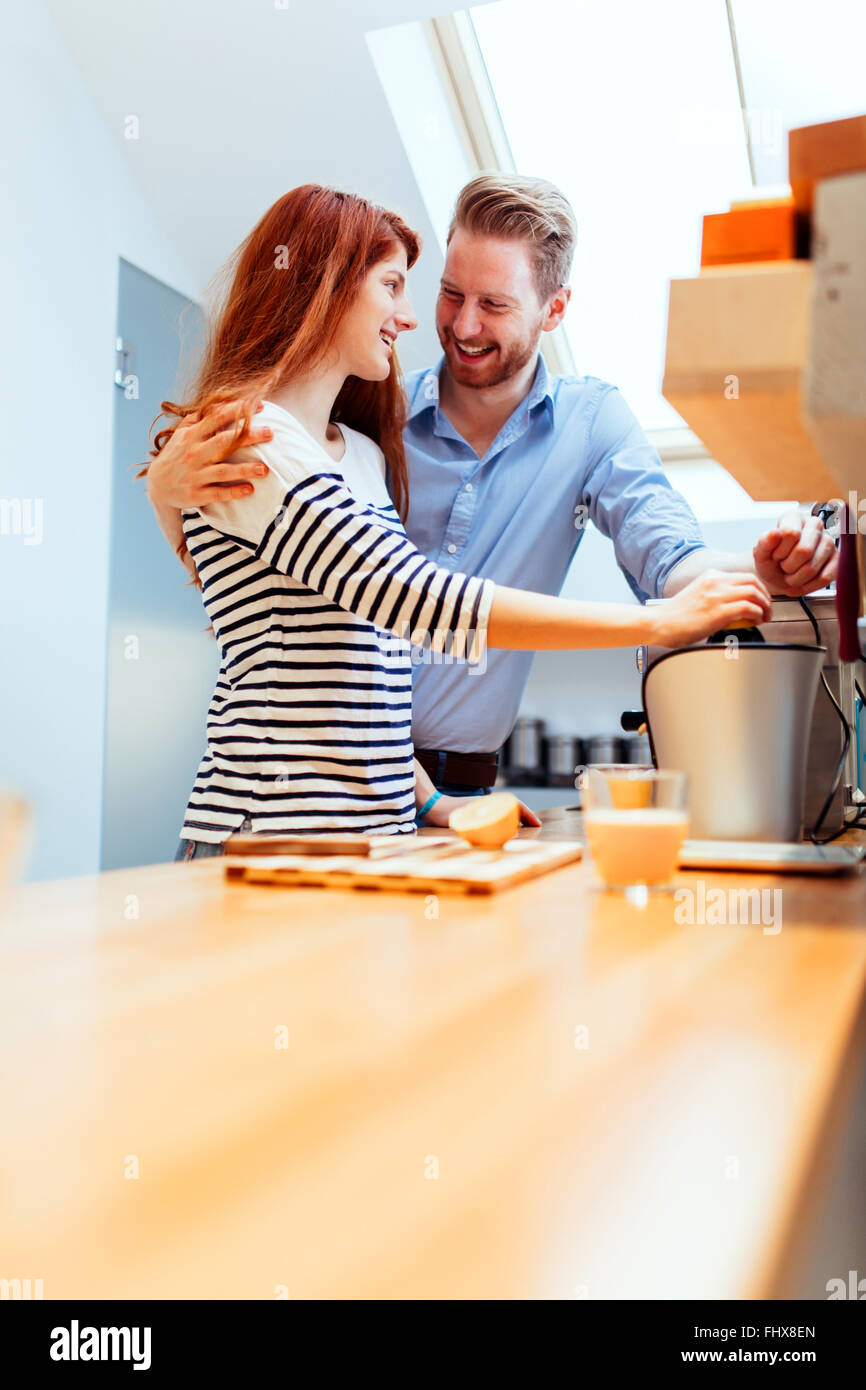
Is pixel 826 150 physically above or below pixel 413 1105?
above

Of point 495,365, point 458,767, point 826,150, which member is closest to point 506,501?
point 495,365

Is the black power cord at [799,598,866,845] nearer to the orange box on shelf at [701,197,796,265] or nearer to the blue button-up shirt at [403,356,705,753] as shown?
the blue button-up shirt at [403,356,705,753]

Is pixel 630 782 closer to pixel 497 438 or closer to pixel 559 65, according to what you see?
pixel 497 438

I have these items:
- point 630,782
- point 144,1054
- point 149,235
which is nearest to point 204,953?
point 144,1054

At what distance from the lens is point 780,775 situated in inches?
42.3

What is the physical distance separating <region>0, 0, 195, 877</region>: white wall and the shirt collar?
1.32 meters

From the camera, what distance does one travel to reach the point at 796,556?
1.38 m

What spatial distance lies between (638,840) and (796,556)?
67cm

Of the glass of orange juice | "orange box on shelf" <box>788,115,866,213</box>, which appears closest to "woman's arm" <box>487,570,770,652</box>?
the glass of orange juice

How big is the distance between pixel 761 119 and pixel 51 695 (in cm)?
257

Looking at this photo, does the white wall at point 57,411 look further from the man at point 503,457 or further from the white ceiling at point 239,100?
the man at point 503,457

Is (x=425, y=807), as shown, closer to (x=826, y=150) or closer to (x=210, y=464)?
(x=210, y=464)

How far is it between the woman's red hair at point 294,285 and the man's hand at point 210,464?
0.10 m

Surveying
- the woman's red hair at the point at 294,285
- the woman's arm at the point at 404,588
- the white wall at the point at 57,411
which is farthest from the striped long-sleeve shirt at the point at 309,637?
the white wall at the point at 57,411
